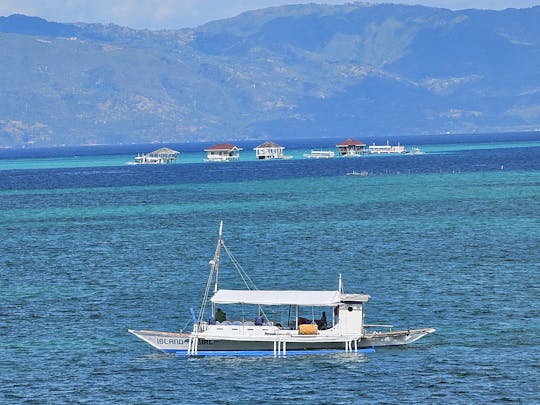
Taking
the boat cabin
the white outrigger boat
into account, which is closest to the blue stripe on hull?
the white outrigger boat

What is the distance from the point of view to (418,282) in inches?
3282

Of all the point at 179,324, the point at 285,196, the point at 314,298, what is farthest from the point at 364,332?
the point at 285,196

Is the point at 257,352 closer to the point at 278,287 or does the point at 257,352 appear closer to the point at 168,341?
the point at 168,341

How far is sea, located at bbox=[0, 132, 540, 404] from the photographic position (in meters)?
57.0

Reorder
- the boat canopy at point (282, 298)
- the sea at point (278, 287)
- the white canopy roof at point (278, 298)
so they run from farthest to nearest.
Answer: the white canopy roof at point (278, 298) < the boat canopy at point (282, 298) < the sea at point (278, 287)

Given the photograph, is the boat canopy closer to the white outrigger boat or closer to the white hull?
the white outrigger boat

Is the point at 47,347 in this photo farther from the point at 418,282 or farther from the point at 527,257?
the point at 527,257

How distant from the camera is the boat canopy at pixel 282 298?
63250 mm

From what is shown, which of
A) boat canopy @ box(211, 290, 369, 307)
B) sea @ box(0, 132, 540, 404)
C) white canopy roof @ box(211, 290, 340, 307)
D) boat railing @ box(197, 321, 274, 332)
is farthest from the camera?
white canopy roof @ box(211, 290, 340, 307)

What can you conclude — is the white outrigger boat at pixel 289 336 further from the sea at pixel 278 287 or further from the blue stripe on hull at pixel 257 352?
the sea at pixel 278 287

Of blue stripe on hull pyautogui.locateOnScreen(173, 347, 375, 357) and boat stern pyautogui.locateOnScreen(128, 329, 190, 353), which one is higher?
boat stern pyautogui.locateOnScreen(128, 329, 190, 353)

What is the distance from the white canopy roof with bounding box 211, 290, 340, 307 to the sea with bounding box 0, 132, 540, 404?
114 inches

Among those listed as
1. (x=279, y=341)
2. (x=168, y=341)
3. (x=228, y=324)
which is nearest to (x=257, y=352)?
(x=279, y=341)

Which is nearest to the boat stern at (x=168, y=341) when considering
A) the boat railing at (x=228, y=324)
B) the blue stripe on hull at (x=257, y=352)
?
the blue stripe on hull at (x=257, y=352)
